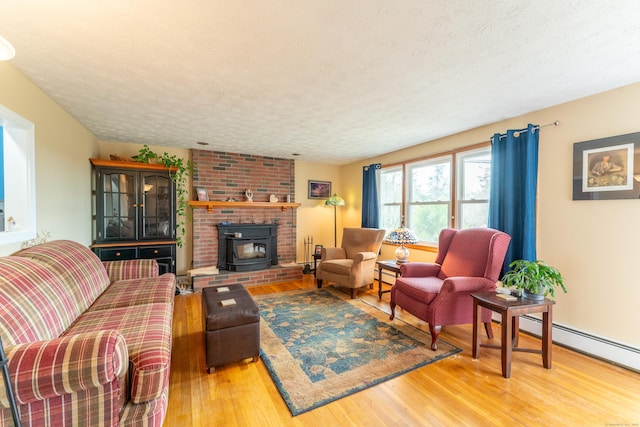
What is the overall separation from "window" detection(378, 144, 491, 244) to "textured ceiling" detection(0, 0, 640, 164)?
24.7 inches

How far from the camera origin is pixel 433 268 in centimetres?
295

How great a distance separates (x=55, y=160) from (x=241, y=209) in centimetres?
256

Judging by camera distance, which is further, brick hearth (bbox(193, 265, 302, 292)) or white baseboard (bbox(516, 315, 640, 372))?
brick hearth (bbox(193, 265, 302, 292))

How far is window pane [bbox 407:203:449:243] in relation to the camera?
3643 millimetres

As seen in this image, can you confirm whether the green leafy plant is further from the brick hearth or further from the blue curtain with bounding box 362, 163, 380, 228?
the blue curtain with bounding box 362, 163, 380, 228

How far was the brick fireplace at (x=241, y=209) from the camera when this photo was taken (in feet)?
14.3

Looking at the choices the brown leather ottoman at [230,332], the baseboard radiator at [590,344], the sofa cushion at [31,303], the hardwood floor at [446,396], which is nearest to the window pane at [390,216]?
the baseboard radiator at [590,344]

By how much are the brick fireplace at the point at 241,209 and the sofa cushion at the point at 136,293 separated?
4.93ft

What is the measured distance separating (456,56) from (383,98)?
0.72 meters

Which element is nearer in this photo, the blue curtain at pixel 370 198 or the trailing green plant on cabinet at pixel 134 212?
the trailing green plant on cabinet at pixel 134 212

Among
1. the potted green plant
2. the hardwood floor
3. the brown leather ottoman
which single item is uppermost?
the potted green plant

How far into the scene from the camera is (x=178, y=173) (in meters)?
4.14

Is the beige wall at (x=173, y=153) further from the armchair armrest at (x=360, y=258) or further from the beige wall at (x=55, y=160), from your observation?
the armchair armrest at (x=360, y=258)

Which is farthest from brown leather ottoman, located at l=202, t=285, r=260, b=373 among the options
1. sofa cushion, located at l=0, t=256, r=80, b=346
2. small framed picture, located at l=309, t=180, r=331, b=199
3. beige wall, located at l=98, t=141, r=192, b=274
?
small framed picture, located at l=309, t=180, r=331, b=199
